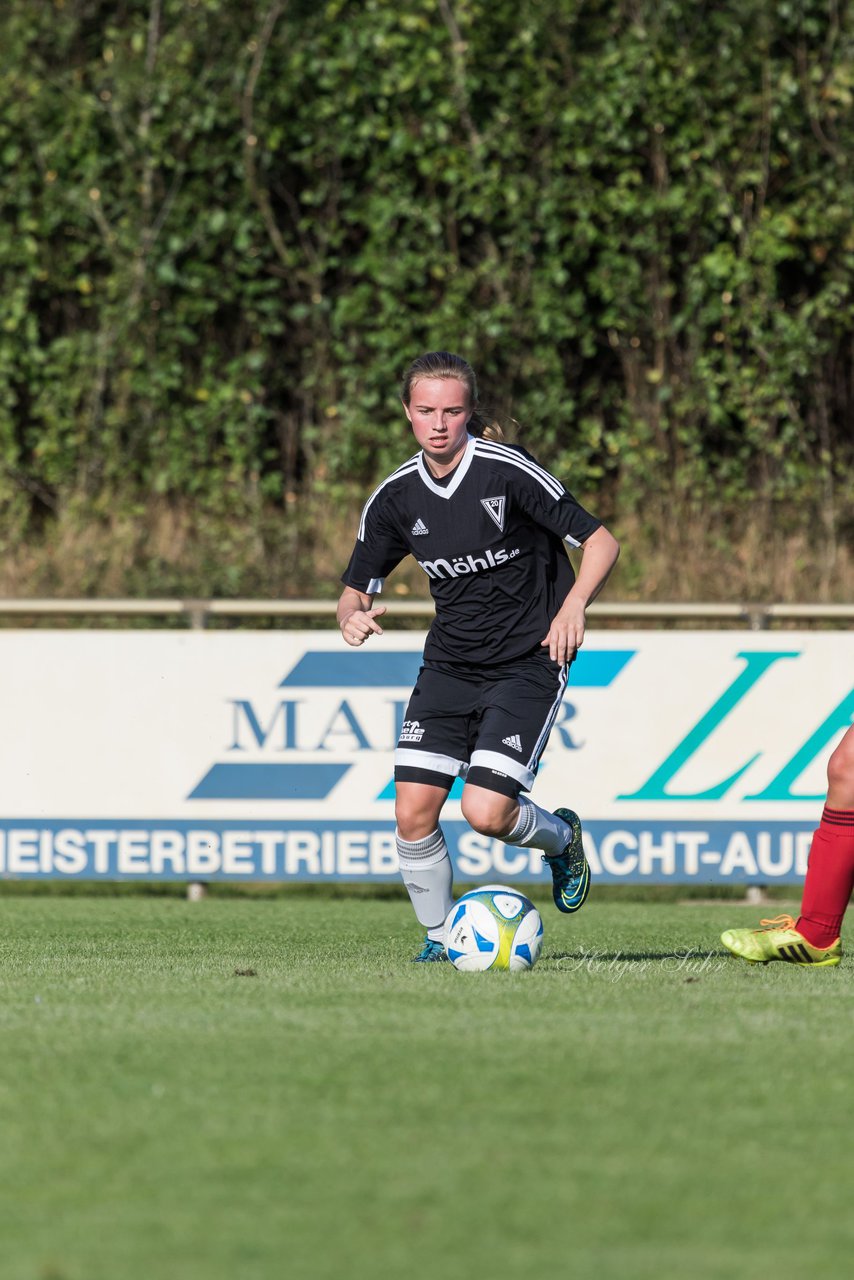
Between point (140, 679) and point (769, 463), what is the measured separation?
291 inches

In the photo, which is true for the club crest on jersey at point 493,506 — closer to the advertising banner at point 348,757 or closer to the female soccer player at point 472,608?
the female soccer player at point 472,608

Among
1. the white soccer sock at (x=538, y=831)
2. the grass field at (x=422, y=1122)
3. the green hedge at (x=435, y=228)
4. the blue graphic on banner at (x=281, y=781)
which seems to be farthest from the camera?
the green hedge at (x=435, y=228)

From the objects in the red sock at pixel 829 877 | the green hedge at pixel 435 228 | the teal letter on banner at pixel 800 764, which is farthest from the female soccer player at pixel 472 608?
the green hedge at pixel 435 228

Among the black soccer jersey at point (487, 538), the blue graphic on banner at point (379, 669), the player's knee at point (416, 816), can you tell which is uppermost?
the black soccer jersey at point (487, 538)

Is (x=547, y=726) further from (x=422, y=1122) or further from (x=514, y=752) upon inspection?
(x=422, y=1122)

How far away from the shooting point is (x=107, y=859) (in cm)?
940

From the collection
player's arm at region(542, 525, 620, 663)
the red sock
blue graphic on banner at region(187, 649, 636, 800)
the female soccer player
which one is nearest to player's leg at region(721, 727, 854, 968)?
the red sock

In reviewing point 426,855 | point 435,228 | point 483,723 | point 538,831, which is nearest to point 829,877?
point 538,831

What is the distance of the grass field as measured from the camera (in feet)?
8.97

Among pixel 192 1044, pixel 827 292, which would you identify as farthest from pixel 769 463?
pixel 192 1044

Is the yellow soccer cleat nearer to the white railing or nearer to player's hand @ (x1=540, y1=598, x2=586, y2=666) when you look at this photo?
player's hand @ (x1=540, y1=598, x2=586, y2=666)

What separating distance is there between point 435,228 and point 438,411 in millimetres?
9443

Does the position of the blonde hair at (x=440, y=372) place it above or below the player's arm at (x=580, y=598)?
above

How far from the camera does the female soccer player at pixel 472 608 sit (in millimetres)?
5934
